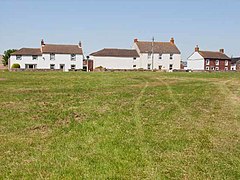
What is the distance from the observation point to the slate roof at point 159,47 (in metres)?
74.5

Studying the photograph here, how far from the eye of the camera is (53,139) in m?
7.03

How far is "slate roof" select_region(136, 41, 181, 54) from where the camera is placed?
74481mm

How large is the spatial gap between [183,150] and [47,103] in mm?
7533

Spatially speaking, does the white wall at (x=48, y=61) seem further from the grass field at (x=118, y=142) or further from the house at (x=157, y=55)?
the grass field at (x=118, y=142)

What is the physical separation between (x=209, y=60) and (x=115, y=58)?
29.2 meters

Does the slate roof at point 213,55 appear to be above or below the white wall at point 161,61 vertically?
above

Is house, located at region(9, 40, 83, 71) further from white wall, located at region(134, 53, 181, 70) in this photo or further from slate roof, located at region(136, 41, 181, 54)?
slate roof, located at region(136, 41, 181, 54)

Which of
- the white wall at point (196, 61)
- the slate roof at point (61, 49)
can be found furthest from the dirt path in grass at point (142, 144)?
the white wall at point (196, 61)

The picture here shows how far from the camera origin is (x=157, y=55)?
74688mm

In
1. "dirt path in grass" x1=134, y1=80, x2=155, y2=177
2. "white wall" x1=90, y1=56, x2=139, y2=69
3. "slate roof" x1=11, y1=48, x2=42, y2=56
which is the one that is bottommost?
"dirt path in grass" x1=134, y1=80, x2=155, y2=177

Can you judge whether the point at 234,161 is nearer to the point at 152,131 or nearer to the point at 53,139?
the point at 152,131

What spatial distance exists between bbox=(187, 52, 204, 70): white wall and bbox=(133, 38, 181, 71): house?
31.1 feet

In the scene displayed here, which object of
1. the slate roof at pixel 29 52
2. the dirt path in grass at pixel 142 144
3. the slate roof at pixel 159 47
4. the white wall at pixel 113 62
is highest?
the slate roof at pixel 159 47

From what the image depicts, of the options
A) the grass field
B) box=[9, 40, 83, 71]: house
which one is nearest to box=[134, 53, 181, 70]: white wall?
box=[9, 40, 83, 71]: house
